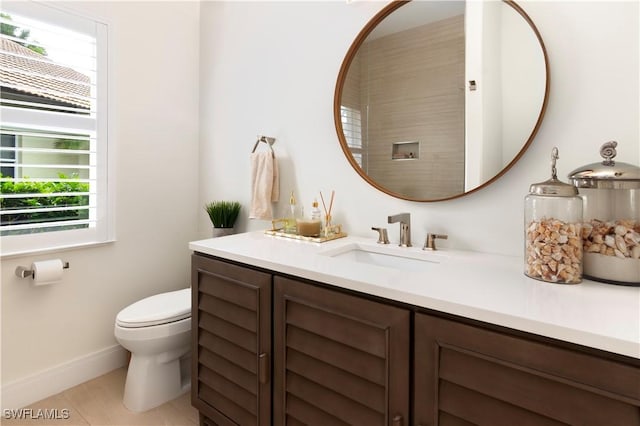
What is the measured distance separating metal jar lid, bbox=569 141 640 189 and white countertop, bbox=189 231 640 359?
0.92 ft

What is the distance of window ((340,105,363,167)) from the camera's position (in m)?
1.73

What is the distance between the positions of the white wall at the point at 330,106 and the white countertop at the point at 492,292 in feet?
0.66

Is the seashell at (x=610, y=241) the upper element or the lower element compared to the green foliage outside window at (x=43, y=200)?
lower

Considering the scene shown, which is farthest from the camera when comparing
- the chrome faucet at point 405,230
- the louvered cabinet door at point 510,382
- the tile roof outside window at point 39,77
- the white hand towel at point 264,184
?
the white hand towel at point 264,184

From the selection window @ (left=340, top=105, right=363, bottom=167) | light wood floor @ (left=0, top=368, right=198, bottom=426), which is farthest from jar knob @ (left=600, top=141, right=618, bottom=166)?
light wood floor @ (left=0, top=368, right=198, bottom=426)

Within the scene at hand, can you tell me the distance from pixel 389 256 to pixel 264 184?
0.84 m

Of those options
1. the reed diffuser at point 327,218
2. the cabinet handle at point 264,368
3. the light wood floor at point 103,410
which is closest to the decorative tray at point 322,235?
the reed diffuser at point 327,218

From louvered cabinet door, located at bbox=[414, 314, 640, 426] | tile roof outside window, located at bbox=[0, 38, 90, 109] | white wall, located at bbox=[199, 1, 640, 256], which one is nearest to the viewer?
louvered cabinet door, located at bbox=[414, 314, 640, 426]

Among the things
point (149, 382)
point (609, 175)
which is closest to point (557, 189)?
point (609, 175)

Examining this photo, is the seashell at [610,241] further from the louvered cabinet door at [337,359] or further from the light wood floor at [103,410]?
the light wood floor at [103,410]

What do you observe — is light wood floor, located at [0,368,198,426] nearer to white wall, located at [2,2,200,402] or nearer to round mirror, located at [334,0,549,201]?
white wall, located at [2,2,200,402]

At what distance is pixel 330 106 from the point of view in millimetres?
1841

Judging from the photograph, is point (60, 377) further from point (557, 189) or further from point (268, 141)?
point (557, 189)

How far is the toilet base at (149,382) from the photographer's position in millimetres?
1822
